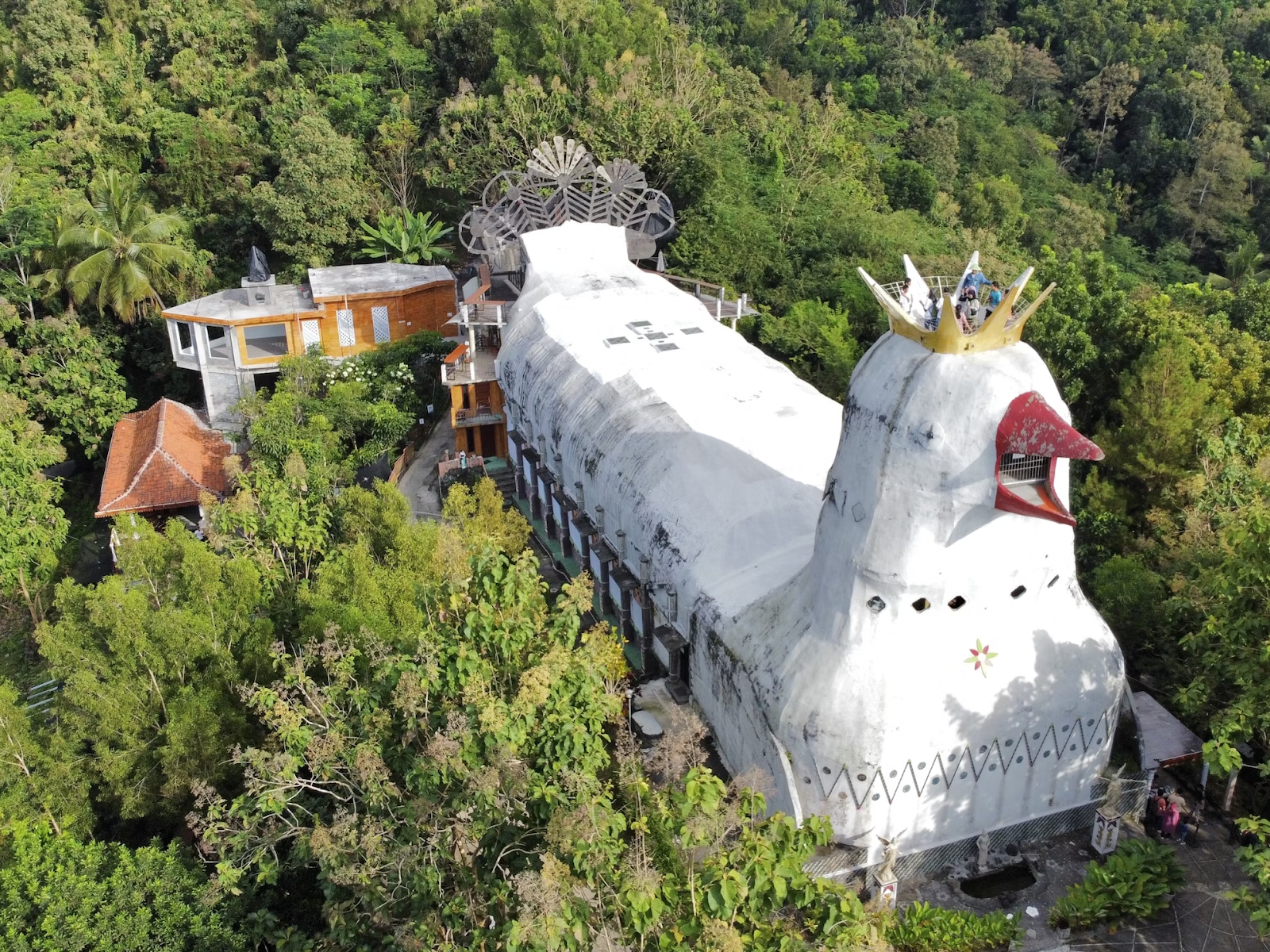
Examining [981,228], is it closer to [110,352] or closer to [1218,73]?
[1218,73]

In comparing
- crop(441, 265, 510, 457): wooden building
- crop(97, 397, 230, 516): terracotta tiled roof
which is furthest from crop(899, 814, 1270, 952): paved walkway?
crop(97, 397, 230, 516): terracotta tiled roof

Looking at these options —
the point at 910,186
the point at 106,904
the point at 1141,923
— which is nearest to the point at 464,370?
→ the point at 106,904

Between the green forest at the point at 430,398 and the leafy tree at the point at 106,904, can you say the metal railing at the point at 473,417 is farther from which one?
the leafy tree at the point at 106,904

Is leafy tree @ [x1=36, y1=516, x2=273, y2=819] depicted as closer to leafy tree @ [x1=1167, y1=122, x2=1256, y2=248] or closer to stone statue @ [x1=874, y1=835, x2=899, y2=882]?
stone statue @ [x1=874, y1=835, x2=899, y2=882]

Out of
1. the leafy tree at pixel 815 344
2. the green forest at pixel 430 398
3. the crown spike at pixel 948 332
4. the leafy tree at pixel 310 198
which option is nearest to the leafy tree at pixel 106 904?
the green forest at pixel 430 398

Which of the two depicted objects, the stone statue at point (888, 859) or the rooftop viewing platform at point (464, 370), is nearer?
the stone statue at point (888, 859)

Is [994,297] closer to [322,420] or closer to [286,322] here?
[322,420]

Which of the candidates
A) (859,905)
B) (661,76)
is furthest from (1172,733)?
(661,76)

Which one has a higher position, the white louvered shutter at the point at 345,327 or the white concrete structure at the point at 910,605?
the white concrete structure at the point at 910,605
